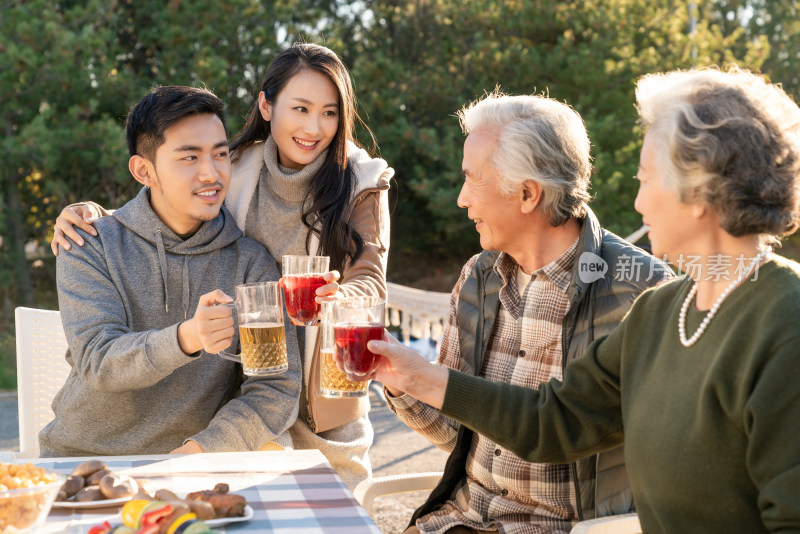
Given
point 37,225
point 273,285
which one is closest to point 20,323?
point 273,285

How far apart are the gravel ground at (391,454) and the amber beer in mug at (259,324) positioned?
98.2 inches

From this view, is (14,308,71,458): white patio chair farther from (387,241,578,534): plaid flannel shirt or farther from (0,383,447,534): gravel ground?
(0,383,447,534): gravel ground

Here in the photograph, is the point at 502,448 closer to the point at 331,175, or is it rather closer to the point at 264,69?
the point at 331,175

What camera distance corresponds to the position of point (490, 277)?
2857 mm

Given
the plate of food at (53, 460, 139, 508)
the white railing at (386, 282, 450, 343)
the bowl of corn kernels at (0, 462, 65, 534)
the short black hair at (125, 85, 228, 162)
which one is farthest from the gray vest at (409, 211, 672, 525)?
the white railing at (386, 282, 450, 343)

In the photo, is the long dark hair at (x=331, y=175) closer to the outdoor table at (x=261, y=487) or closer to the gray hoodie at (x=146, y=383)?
the gray hoodie at (x=146, y=383)

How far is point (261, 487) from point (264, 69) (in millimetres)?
9664

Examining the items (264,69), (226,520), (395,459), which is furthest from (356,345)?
(264,69)

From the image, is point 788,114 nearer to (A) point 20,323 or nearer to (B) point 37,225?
(A) point 20,323

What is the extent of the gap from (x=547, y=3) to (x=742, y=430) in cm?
1007

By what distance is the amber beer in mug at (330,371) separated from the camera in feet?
7.41

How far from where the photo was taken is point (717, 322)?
185cm

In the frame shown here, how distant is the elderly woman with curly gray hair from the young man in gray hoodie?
1321 mm

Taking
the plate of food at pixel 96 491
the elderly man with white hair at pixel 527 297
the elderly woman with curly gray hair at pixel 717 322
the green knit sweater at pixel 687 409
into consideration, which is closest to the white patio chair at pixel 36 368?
the plate of food at pixel 96 491
